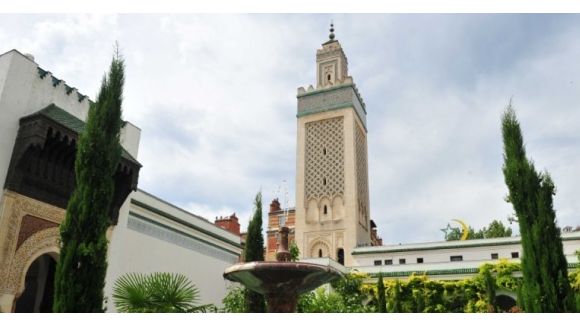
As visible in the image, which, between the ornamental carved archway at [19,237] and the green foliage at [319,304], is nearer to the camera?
the ornamental carved archway at [19,237]

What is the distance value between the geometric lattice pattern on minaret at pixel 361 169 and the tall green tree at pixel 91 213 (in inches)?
774

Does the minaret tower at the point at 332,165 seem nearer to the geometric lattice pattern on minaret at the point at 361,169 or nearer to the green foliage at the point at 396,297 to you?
the geometric lattice pattern on minaret at the point at 361,169

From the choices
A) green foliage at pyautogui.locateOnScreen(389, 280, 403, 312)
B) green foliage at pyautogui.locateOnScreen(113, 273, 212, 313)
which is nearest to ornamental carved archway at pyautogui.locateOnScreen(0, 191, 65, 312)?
green foliage at pyautogui.locateOnScreen(113, 273, 212, 313)

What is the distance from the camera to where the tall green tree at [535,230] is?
6.35 meters

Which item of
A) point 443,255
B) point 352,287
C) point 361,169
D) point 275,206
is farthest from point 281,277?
point 275,206

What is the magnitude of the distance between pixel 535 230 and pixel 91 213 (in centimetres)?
619

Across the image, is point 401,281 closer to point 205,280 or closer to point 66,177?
point 205,280

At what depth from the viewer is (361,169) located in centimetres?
2716

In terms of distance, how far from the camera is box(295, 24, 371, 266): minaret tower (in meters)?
24.5

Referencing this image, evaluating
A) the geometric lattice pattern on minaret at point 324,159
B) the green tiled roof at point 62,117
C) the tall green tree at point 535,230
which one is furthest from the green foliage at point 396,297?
the green tiled roof at point 62,117

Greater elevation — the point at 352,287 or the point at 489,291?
the point at 352,287

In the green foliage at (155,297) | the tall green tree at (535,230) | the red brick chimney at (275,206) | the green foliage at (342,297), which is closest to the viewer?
the tall green tree at (535,230)

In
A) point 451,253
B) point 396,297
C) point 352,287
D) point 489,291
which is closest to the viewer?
point 489,291

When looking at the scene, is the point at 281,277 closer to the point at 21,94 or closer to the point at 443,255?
the point at 21,94
